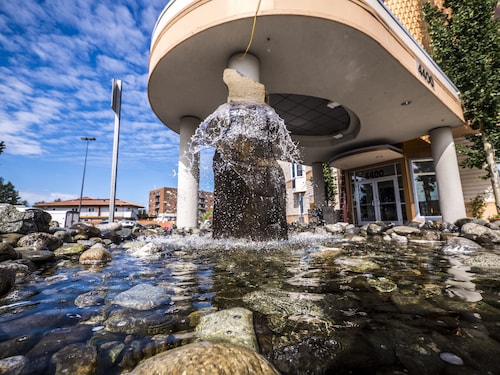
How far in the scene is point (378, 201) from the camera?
13320 millimetres

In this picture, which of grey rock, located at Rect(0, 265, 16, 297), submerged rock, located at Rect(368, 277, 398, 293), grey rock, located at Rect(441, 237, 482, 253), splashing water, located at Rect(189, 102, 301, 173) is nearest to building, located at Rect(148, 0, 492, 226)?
splashing water, located at Rect(189, 102, 301, 173)

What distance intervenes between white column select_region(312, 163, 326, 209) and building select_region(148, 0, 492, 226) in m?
2.50

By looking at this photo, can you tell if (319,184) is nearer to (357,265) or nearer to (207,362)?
(357,265)

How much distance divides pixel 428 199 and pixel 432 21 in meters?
8.09

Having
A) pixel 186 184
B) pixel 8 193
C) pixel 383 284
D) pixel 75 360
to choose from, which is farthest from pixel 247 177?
pixel 8 193

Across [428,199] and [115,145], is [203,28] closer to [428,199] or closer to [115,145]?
[115,145]

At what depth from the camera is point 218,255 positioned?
3.14 meters

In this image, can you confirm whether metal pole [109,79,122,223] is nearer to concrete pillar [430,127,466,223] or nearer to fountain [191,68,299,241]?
fountain [191,68,299,241]

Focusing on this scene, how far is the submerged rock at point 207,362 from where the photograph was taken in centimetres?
73

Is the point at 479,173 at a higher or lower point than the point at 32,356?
higher

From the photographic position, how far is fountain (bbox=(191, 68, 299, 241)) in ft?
13.7

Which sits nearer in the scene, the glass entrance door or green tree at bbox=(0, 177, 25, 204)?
the glass entrance door

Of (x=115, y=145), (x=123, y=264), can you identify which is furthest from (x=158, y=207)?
(x=123, y=264)

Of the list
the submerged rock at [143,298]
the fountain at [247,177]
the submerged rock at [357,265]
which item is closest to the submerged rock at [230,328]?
the submerged rock at [143,298]
